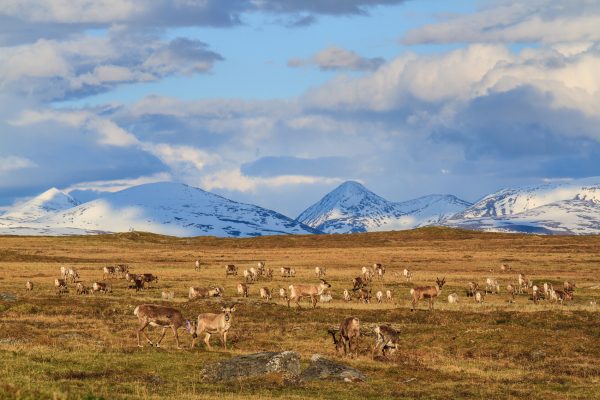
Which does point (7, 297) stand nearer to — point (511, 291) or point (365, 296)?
point (365, 296)

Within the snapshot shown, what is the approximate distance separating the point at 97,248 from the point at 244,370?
130240mm

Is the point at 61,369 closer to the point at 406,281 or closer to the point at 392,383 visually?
the point at 392,383

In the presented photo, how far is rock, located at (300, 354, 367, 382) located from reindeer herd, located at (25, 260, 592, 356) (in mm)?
4959

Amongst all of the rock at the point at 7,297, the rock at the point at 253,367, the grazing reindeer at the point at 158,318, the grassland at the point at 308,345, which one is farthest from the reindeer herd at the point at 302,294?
the rock at the point at 7,297

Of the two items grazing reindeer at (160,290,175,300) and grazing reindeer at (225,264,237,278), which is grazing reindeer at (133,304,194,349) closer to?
grazing reindeer at (160,290,175,300)

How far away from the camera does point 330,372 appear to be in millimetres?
27578

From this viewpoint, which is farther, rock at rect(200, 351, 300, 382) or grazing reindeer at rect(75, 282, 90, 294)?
grazing reindeer at rect(75, 282, 90, 294)

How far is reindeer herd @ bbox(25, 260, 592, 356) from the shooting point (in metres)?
33.5

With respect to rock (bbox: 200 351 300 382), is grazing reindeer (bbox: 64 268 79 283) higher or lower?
higher

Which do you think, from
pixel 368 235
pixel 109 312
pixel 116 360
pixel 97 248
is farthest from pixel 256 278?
pixel 368 235

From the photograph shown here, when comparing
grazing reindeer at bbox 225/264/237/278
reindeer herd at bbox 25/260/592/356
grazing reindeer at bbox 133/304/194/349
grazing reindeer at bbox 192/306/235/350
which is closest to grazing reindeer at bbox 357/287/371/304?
reindeer herd at bbox 25/260/592/356

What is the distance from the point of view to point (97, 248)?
A: 152 metres

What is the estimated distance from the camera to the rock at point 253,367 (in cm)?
2648

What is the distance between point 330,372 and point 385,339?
6108mm
